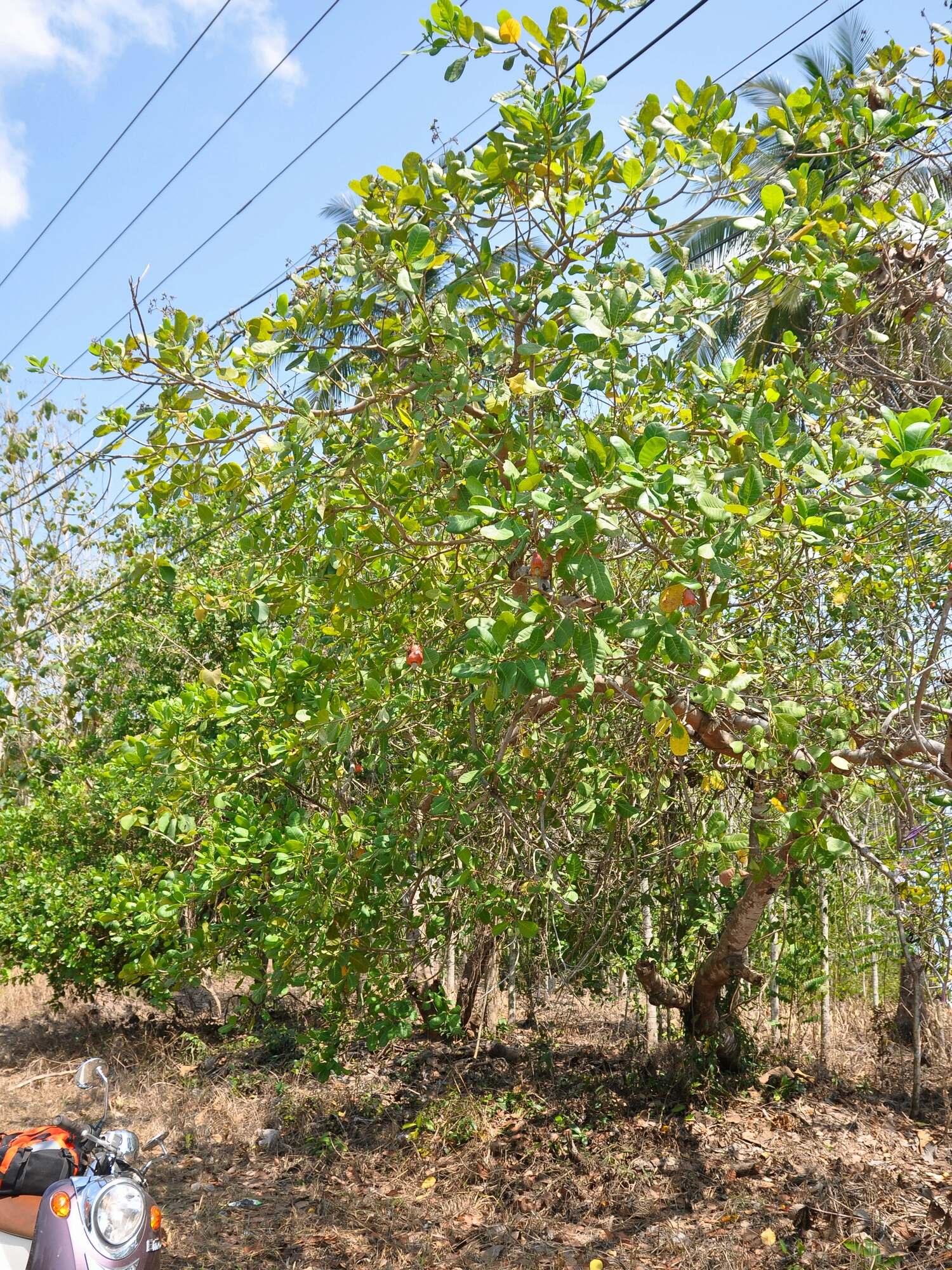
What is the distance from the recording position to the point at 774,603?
191 inches

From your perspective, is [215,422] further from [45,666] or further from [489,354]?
[45,666]

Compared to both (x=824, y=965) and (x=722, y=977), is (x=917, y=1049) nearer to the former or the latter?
(x=824, y=965)

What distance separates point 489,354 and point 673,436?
0.71 m

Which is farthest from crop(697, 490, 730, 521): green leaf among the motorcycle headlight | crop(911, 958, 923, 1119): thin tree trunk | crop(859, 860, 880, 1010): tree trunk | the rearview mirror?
crop(911, 958, 923, 1119): thin tree trunk

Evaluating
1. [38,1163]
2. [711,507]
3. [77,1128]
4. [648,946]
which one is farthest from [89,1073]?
[648,946]

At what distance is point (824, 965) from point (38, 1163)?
5.47 metres

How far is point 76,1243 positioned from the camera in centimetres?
347

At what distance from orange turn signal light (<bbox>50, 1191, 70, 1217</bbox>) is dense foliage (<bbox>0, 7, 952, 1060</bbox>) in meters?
0.94

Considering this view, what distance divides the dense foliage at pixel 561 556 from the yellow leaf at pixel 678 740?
1cm

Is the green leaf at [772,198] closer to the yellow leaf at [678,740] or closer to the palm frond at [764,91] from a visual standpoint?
the yellow leaf at [678,740]

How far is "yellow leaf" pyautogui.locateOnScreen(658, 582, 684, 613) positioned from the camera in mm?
2908

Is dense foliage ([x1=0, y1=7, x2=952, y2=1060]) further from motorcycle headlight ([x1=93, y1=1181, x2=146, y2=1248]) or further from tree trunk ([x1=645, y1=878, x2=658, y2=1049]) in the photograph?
motorcycle headlight ([x1=93, y1=1181, x2=146, y2=1248])

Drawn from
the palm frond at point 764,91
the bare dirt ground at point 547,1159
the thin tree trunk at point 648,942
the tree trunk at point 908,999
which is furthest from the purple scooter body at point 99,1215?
Answer: the palm frond at point 764,91

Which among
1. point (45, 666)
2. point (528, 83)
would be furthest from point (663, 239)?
point (45, 666)
